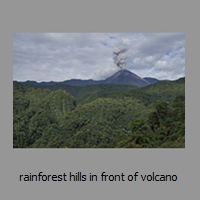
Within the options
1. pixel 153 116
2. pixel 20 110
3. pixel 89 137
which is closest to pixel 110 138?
pixel 89 137

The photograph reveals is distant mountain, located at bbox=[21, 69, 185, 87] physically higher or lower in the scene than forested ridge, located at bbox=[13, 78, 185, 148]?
higher

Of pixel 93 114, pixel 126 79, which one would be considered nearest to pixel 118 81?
pixel 126 79

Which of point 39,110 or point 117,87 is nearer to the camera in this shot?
point 39,110

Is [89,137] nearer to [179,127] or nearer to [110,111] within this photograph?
[110,111]

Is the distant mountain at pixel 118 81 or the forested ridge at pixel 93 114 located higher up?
the distant mountain at pixel 118 81

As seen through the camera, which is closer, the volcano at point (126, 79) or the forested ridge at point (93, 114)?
the forested ridge at point (93, 114)

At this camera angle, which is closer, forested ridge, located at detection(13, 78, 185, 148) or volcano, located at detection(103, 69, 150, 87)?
forested ridge, located at detection(13, 78, 185, 148)
